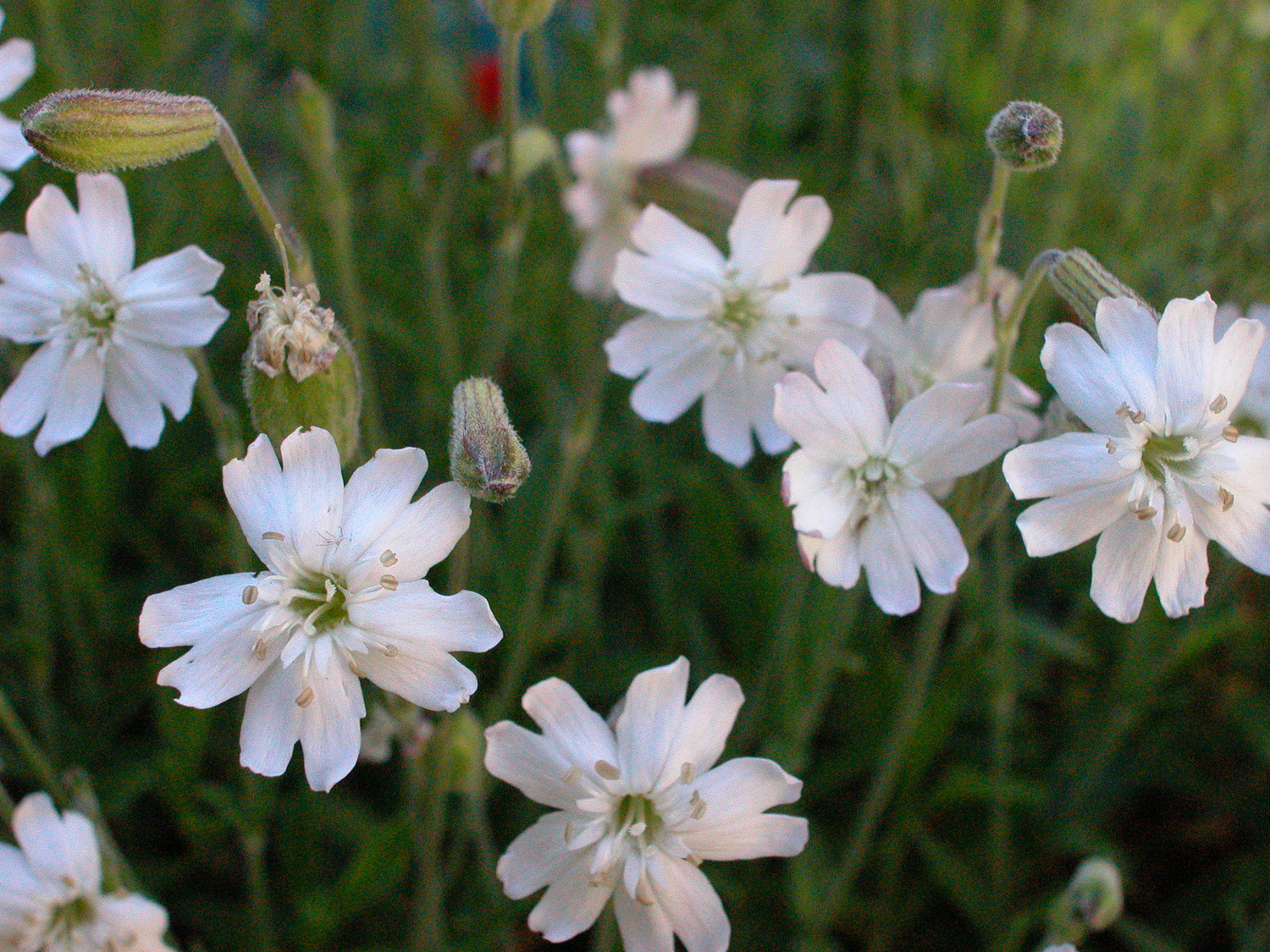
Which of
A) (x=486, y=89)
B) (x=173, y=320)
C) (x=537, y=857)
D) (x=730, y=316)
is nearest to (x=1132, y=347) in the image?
(x=730, y=316)

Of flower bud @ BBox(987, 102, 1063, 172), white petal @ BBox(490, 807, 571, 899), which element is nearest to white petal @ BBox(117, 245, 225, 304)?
white petal @ BBox(490, 807, 571, 899)

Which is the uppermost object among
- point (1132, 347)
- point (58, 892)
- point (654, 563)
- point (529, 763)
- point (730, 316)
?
point (1132, 347)

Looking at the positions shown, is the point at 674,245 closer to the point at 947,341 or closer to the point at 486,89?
the point at 947,341

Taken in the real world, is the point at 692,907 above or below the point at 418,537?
below

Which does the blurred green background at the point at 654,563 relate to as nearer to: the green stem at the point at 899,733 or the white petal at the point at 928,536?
Result: the green stem at the point at 899,733

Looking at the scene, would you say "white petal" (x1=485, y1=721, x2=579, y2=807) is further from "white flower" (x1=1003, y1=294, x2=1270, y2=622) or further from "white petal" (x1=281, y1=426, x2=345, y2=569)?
"white flower" (x1=1003, y1=294, x2=1270, y2=622)

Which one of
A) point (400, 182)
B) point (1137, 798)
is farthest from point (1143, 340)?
point (400, 182)

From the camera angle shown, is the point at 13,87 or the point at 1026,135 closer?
the point at 1026,135
